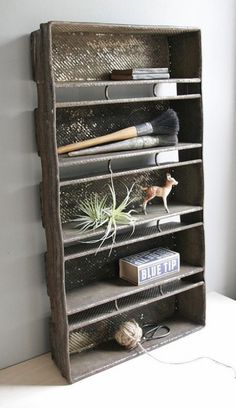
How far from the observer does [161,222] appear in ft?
7.81

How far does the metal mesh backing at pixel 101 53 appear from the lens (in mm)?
1964

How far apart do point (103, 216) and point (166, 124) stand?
51cm

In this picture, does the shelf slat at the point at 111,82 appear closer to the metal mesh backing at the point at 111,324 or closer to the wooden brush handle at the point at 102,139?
the wooden brush handle at the point at 102,139

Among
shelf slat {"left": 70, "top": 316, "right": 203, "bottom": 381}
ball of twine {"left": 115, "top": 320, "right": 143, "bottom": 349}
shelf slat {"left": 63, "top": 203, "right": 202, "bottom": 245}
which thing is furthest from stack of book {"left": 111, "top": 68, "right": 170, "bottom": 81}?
shelf slat {"left": 70, "top": 316, "right": 203, "bottom": 381}

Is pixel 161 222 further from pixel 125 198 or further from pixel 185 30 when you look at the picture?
pixel 185 30

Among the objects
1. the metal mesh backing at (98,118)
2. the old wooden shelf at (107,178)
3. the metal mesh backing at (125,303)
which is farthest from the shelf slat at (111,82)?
the metal mesh backing at (125,303)

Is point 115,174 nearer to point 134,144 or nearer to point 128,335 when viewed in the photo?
point 134,144

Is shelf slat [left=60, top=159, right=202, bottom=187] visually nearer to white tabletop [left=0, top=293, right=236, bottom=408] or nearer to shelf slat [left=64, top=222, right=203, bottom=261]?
shelf slat [left=64, top=222, right=203, bottom=261]

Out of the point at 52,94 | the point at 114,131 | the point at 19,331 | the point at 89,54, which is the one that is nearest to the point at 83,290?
the point at 19,331

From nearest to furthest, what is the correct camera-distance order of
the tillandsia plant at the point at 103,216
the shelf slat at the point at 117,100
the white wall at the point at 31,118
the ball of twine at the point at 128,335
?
1. the shelf slat at the point at 117,100
2. the white wall at the point at 31,118
3. the tillandsia plant at the point at 103,216
4. the ball of twine at the point at 128,335

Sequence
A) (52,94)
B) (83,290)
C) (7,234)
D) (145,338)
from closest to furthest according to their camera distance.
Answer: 1. (52,94)
2. (7,234)
3. (83,290)
4. (145,338)

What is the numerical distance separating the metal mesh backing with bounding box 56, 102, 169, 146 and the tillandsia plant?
25 cm

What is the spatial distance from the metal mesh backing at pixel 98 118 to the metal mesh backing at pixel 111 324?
866mm
